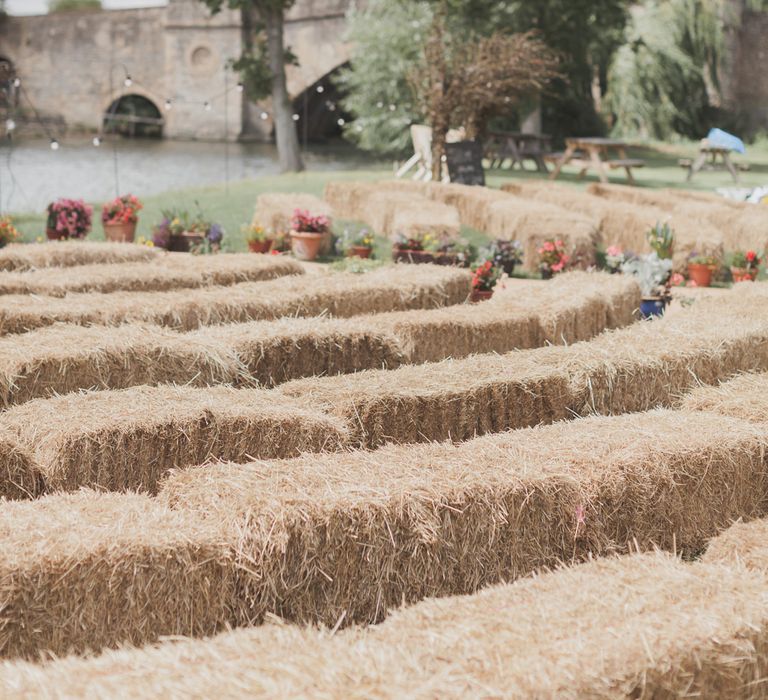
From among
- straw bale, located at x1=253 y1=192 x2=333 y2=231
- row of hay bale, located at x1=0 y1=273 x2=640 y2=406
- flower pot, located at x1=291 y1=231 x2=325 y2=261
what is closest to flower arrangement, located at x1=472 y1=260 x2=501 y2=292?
row of hay bale, located at x1=0 y1=273 x2=640 y2=406

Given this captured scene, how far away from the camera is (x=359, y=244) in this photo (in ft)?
52.1

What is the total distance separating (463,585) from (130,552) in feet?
5.02

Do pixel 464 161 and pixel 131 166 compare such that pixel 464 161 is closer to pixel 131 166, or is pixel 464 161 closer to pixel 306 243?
pixel 306 243

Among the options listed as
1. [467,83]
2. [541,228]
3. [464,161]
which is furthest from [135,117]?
[541,228]

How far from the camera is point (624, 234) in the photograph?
16.1m

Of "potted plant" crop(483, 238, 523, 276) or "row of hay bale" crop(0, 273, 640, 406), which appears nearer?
"row of hay bale" crop(0, 273, 640, 406)

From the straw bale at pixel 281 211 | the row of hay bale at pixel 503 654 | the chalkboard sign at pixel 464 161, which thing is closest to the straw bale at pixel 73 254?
the straw bale at pixel 281 211

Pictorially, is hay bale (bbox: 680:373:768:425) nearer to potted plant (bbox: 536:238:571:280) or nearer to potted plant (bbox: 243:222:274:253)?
potted plant (bbox: 536:238:571:280)

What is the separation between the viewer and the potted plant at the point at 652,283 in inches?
450

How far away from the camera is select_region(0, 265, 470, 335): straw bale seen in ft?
27.6

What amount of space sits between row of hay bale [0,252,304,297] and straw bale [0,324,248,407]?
2.13 metres

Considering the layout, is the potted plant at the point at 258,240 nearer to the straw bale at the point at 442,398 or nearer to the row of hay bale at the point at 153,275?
the row of hay bale at the point at 153,275

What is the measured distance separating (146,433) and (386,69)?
25.1m

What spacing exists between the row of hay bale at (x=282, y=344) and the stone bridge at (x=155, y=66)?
30853mm
